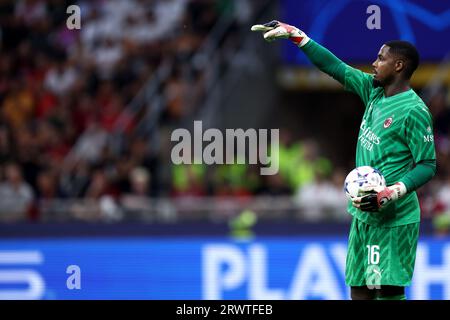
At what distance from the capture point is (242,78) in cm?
1561

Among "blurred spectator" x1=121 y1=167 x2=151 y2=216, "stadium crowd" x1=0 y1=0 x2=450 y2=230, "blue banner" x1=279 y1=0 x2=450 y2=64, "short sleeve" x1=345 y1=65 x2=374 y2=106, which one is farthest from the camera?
"blue banner" x1=279 y1=0 x2=450 y2=64

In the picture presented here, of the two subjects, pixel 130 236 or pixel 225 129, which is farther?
pixel 225 129

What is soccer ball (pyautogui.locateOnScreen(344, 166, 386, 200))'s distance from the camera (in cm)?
623

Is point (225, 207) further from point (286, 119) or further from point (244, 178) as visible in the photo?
point (286, 119)

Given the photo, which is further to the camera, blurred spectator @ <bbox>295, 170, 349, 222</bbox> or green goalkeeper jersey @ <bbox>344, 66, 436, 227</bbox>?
blurred spectator @ <bbox>295, 170, 349, 222</bbox>

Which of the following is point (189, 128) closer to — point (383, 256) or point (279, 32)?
point (279, 32)

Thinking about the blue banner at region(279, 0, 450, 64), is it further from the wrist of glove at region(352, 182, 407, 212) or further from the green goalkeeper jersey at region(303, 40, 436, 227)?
the wrist of glove at region(352, 182, 407, 212)

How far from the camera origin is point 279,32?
6.62 meters

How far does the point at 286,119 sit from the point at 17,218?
523cm

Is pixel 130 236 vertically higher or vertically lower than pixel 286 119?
lower

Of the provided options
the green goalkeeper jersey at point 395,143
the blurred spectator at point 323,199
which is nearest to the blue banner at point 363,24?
the blurred spectator at point 323,199

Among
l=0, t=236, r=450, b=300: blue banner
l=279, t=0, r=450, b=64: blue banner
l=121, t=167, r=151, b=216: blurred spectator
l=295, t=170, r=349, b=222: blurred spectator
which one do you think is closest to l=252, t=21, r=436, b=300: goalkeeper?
l=0, t=236, r=450, b=300: blue banner
